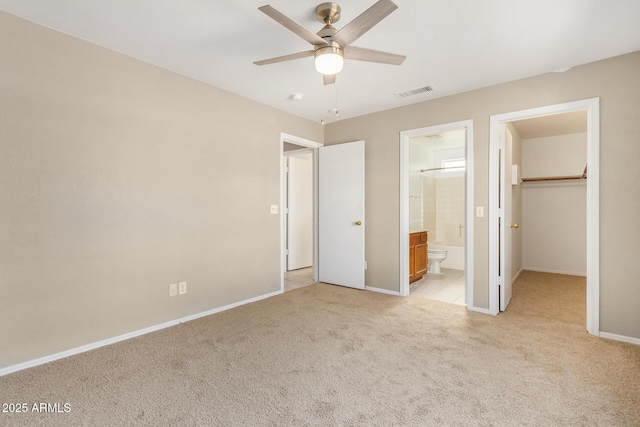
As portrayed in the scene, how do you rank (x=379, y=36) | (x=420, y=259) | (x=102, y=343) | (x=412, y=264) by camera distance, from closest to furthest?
(x=379, y=36) → (x=102, y=343) → (x=412, y=264) → (x=420, y=259)

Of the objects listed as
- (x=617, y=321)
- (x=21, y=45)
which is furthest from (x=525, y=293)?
(x=21, y=45)

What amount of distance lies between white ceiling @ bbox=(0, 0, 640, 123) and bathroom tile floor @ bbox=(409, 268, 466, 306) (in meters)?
2.59

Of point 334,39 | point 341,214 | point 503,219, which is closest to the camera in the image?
point 334,39

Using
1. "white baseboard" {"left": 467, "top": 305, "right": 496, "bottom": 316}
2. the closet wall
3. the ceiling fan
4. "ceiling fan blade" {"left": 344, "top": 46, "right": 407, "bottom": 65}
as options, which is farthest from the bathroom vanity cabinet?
the ceiling fan

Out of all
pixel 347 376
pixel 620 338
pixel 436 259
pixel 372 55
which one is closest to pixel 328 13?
pixel 372 55

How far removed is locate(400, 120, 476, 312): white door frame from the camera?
11.5 ft

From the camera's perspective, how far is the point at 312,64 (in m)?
2.86

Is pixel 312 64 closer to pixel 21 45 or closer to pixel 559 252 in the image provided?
pixel 21 45

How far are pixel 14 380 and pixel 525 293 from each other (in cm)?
533

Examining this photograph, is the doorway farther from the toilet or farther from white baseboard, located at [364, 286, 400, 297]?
the toilet

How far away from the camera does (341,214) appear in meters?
4.55

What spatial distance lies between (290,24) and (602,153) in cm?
295

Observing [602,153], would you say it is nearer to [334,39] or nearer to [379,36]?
[379,36]

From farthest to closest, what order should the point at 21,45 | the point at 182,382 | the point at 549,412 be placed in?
the point at 21,45
the point at 182,382
the point at 549,412
